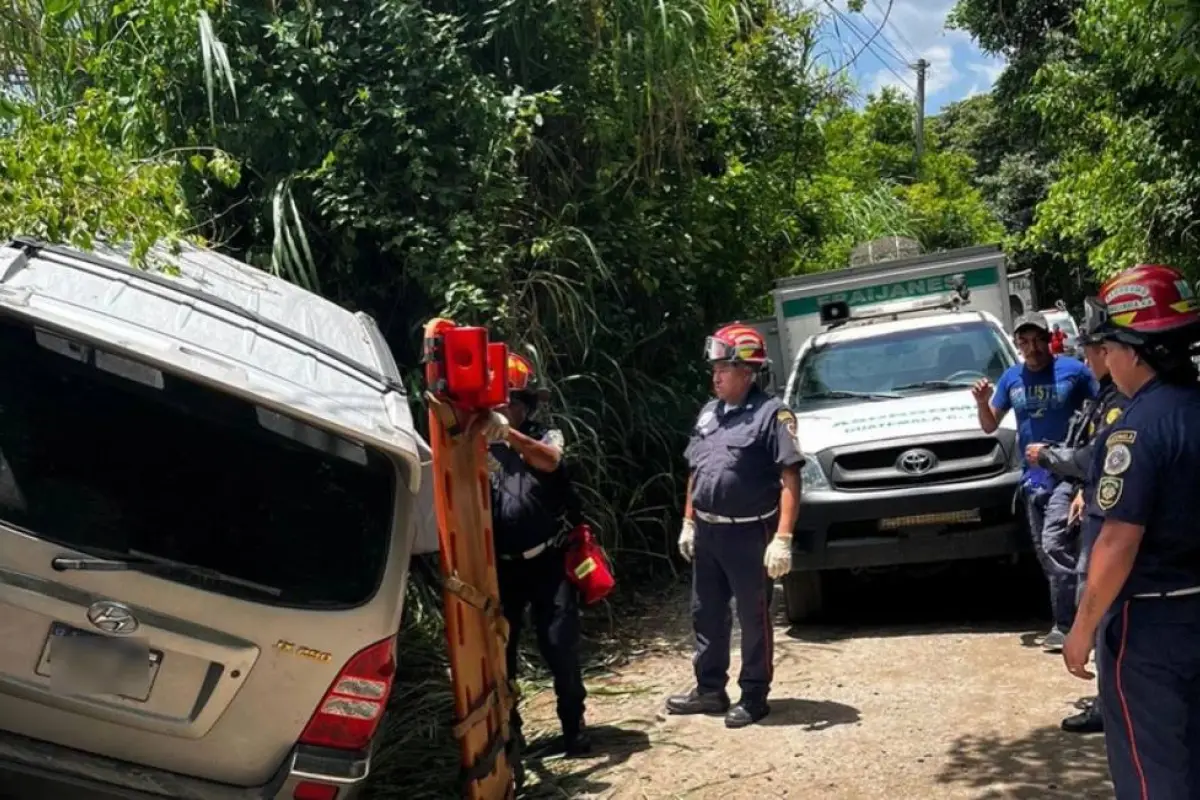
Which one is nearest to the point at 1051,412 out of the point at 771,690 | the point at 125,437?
the point at 771,690

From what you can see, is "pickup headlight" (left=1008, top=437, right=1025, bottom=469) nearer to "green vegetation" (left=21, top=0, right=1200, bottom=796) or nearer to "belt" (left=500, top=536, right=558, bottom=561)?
"green vegetation" (left=21, top=0, right=1200, bottom=796)

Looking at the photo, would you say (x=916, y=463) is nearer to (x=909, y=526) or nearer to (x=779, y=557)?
(x=909, y=526)

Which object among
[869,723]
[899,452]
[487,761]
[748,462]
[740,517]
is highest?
[748,462]

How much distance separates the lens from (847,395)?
765 cm

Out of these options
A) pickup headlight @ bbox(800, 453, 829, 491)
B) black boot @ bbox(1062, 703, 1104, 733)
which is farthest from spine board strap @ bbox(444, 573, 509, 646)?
pickup headlight @ bbox(800, 453, 829, 491)

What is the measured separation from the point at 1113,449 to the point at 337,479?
2.07 meters

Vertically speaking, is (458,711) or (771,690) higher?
Answer: (458,711)

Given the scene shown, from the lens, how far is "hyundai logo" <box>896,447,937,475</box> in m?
6.61

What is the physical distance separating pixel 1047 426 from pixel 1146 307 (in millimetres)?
2943

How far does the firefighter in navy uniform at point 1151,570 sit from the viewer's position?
3029mm

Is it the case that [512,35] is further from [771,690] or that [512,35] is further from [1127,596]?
[1127,596]

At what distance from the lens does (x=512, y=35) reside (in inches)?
322

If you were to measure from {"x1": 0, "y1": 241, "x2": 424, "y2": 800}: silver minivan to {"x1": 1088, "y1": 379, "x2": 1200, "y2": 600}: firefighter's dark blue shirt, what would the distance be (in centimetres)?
184

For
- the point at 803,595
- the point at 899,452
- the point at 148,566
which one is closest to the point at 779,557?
the point at 899,452
